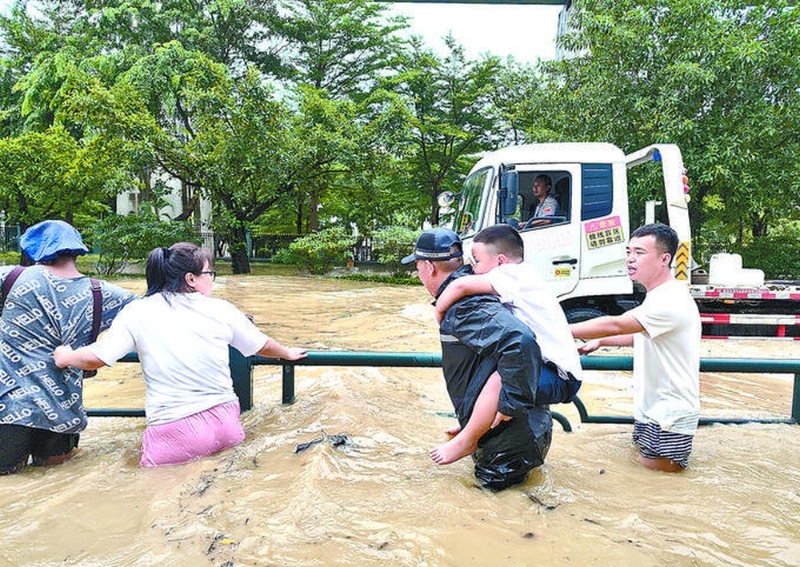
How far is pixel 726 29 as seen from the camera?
13000 mm

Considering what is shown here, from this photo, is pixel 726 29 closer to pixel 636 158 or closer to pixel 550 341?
pixel 636 158

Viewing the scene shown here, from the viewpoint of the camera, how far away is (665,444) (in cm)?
332

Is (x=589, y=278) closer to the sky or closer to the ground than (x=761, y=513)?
closer to the sky

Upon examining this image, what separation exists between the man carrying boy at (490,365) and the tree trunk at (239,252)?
1897cm

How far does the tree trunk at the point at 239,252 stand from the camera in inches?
839

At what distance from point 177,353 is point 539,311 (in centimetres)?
179

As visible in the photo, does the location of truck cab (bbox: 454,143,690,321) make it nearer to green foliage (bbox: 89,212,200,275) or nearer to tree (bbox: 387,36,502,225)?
tree (bbox: 387,36,502,225)

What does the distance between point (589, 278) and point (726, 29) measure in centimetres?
810

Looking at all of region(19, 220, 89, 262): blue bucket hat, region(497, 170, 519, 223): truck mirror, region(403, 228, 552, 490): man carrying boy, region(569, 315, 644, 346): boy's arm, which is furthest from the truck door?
region(19, 220, 89, 262): blue bucket hat

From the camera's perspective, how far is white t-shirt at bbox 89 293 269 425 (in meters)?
3.18

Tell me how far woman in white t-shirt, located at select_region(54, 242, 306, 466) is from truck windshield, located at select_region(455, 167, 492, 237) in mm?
5320

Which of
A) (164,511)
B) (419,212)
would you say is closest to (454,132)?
(419,212)

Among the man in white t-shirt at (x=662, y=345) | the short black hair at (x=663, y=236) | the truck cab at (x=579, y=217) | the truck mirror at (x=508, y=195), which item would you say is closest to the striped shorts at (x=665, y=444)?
the man in white t-shirt at (x=662, y=345)

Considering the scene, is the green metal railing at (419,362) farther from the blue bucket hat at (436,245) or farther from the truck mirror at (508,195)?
the truck mirror at (508,195)
